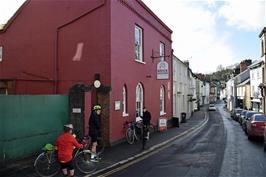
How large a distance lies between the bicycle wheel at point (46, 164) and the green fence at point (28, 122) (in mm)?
1781

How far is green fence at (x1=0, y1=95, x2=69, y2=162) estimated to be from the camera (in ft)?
33.3

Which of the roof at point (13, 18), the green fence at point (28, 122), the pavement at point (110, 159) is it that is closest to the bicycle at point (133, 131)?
the pavement at point (110, 159)

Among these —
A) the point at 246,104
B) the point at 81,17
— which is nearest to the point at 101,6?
the point at 81,17

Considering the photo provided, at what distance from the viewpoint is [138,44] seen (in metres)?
20.5

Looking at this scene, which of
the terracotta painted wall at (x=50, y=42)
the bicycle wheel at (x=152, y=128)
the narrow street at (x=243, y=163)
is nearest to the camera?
the narrow street at (x=243, y=163)

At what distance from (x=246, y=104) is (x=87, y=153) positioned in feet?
168

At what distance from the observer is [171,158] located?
12422 mm

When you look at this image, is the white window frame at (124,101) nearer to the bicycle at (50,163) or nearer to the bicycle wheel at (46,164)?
the bicycle at (50,163)

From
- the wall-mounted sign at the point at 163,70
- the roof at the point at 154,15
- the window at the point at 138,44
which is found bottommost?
the wall-mounted sign at the point at 163,70

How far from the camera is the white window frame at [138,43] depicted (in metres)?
20.1

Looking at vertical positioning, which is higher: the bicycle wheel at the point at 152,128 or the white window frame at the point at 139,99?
the white window frame at the point at 139,99

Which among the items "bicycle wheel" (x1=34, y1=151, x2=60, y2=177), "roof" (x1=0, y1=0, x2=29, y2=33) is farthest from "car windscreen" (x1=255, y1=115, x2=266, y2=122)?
"roof" (x1=0, y1=0, x2=29, y2=33)

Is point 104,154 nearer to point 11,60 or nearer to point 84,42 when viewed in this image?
point 84,42

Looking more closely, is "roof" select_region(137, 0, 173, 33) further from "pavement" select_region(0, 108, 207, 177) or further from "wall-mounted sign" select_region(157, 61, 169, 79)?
"pavement" select_region(0, 108, 207, 177)
